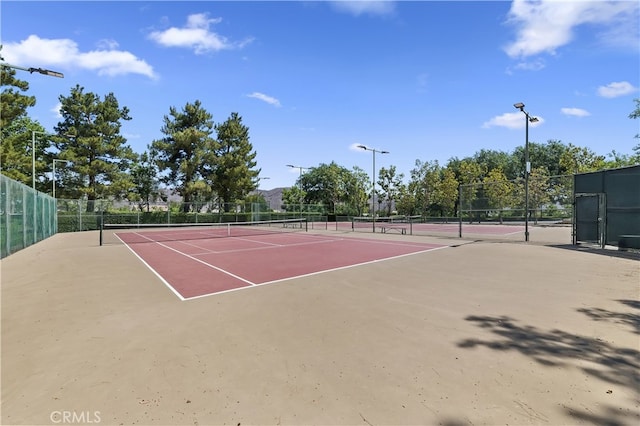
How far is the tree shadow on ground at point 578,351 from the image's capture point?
2.90m

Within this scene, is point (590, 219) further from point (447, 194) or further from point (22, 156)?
point (22, 156)

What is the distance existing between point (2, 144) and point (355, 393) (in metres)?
37.6

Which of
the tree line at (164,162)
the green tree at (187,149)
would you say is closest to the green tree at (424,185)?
the tree line at (164,162)

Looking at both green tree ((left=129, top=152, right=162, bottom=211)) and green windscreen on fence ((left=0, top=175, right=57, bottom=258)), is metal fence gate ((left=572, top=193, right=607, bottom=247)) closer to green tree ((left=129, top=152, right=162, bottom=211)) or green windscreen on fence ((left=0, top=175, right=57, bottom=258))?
green windscreen on fence ((left=0, top=175, right=57, bottom=258))

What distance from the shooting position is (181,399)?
3117 mm

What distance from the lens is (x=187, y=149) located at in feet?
141

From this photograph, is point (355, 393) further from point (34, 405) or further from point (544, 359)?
point (34, 405)

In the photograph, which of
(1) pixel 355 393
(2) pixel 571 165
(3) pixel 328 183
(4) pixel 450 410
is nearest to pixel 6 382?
(1) pixel 355 393

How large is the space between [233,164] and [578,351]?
144 feet

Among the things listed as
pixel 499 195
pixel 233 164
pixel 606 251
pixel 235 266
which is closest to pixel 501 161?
pixel 499 195

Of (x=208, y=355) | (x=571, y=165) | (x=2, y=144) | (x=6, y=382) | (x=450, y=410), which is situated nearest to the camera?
(x=450, y=410)

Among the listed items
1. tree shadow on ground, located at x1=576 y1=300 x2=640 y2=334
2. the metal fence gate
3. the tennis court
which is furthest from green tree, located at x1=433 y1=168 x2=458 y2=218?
tree shadow on ground, located at x1=576 y1=300 x2=640 y2=334

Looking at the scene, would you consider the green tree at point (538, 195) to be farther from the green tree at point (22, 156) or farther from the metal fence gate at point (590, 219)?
the green tree at point (22, 156)

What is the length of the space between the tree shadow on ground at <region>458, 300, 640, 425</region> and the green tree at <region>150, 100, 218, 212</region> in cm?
4077
